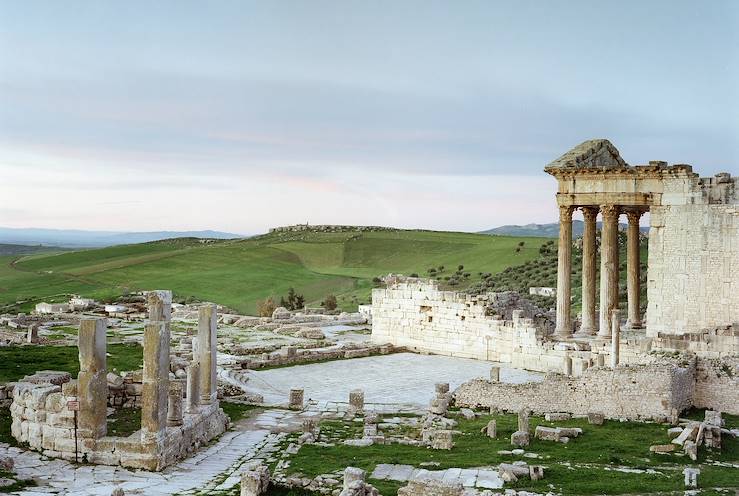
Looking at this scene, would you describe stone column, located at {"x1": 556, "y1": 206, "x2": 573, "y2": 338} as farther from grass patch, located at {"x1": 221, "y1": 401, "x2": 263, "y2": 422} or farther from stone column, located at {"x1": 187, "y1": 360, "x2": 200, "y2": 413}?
stone column, located at {"x1": 187, "y1": 360, "x2": 200, "y2": 413}

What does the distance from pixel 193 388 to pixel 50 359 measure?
11.4 meters

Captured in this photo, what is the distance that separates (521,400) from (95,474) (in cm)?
1150

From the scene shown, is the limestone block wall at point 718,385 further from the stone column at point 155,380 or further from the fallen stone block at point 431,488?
the stone column at point 155,380

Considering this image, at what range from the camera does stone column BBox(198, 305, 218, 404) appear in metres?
22.0

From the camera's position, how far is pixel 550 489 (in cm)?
1570

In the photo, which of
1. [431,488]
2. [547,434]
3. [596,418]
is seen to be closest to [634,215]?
[596,418]

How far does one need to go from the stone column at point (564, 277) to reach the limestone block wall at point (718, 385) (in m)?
8.60

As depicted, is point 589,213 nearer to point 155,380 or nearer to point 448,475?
point 448,475

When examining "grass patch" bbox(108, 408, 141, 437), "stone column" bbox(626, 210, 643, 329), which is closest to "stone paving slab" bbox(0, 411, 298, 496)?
"grass patch" bbox(108, 408, 141, 437)

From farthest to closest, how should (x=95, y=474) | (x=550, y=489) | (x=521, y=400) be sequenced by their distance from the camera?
(x=521, y=400), (x=95, y=474), (x=550, y=489)

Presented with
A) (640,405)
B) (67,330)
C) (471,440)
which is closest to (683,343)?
(640,405)

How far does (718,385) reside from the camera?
24016 mm

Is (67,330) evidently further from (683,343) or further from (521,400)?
(683,343)

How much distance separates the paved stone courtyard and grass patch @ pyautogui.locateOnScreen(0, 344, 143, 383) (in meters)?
4.59
